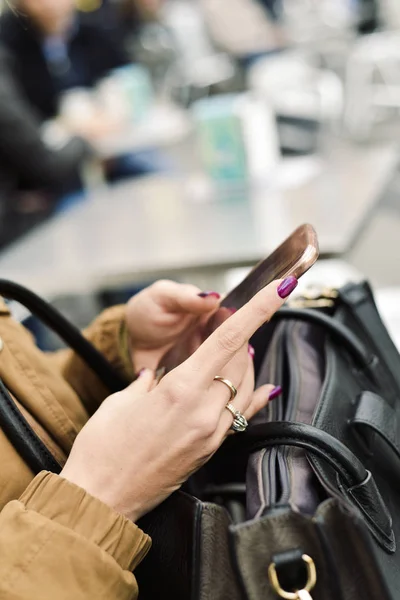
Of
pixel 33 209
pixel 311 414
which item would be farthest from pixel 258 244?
pixel 33 209

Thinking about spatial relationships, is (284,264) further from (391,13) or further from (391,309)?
(391,13)

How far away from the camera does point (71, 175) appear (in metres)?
2.44

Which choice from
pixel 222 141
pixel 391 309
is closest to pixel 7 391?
pixel 391 309

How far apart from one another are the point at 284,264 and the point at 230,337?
0.12 meters

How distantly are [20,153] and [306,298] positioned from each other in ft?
5.30

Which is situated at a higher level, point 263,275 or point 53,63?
point 53,63

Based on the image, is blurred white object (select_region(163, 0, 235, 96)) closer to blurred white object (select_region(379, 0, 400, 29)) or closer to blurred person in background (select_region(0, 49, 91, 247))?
blurred white object (select_region(379, 0, 400, 29))

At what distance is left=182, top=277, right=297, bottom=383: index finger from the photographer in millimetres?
621

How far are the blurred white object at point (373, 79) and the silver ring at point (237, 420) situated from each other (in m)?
4.11

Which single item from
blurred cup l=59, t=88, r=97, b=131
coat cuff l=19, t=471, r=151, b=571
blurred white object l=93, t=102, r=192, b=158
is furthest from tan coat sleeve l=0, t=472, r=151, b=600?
blurred cup l=59, t=88, r=97, b=131

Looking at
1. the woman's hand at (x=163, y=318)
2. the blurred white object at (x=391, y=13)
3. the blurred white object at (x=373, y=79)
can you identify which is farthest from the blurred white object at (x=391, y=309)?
the blurred white object at (x=391, y=13)

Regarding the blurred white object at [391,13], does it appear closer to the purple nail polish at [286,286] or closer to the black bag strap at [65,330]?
the black bag strap at [65,330]

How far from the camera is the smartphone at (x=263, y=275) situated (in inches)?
26.2

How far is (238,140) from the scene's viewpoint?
67.8 inches
